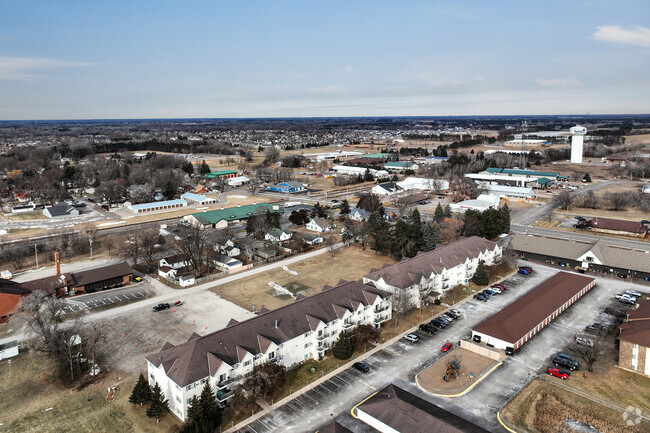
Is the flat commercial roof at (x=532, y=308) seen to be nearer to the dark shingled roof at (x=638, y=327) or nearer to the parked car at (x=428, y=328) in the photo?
the parked car at (x=428, y=328)

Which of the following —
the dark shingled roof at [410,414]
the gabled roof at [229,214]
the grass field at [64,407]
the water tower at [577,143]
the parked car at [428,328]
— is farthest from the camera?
the water tower at [577,143]

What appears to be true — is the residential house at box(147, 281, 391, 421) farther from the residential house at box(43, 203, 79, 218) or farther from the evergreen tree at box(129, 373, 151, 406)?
the residential house at box(43, 203, 79, 218)

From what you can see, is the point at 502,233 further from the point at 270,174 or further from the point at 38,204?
the point at 38,204

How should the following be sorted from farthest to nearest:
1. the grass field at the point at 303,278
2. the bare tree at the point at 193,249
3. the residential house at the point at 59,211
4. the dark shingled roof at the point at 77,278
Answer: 1. the residential house at the point at 59,211
2. the bare tree at the point at 193,249
3. the dark shingled roof at the point at 77,278
4. the grass field at the point at 303,278

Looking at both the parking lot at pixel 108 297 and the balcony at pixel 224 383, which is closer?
the balcony at pixel 224 383

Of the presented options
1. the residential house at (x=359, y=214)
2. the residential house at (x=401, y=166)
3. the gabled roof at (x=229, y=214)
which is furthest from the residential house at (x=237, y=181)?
the residential house at (x=359, y=214)

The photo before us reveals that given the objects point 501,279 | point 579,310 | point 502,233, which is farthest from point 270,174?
point 579,310

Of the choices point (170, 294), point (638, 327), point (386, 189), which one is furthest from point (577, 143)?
point (170, 294)

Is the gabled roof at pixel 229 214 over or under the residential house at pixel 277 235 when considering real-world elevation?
over
